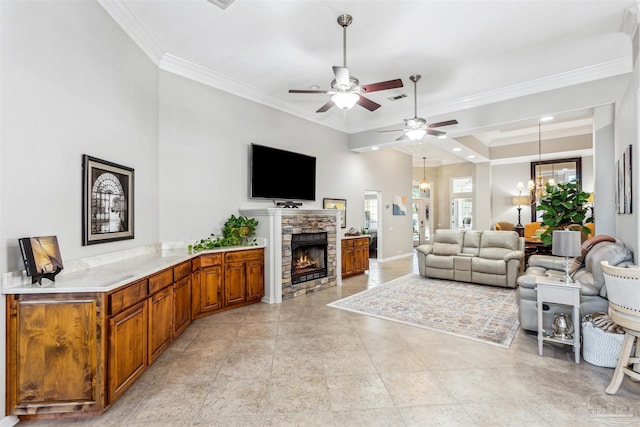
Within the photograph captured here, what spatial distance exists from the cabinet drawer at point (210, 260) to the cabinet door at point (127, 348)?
149 centimetres

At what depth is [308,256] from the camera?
19.2ft

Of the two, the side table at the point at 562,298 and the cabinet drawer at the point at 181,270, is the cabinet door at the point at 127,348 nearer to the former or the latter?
the cabinet drawer at the point at 181,270

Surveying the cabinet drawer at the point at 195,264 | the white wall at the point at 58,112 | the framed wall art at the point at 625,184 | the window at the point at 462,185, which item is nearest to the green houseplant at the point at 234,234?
the cabinet drawer at the point at 195,264

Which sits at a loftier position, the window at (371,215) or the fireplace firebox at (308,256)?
the window at (371,215)

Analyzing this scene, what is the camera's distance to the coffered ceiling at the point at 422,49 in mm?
3268

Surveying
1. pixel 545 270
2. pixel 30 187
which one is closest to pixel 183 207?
pixel 30 187

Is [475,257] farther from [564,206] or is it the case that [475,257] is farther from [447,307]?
[447,307]

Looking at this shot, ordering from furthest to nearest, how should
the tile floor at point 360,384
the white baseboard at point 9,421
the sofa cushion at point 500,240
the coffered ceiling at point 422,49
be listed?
the sofa cushion at point 500,240 < the coffered ceiling at point 422,49 < the tile floor at point 360,384 < the white baseboard at point 9,421

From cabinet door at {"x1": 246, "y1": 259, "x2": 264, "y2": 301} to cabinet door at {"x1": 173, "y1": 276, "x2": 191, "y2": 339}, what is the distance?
1.07 metres

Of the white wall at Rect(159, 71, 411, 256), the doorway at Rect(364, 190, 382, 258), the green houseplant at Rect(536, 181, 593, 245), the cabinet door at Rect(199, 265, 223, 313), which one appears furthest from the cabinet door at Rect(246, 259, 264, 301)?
the green houseplant at Rect(536, 181, 593, 245)

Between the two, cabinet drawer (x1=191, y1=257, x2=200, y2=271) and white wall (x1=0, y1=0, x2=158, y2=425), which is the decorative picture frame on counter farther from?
white wall (x1=0, y1=0, x2=158, y2=425)

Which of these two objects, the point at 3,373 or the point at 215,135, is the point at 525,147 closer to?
the point at 215,135

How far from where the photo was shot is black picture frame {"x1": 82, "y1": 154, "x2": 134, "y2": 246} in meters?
2.79

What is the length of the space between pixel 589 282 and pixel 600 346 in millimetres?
660
